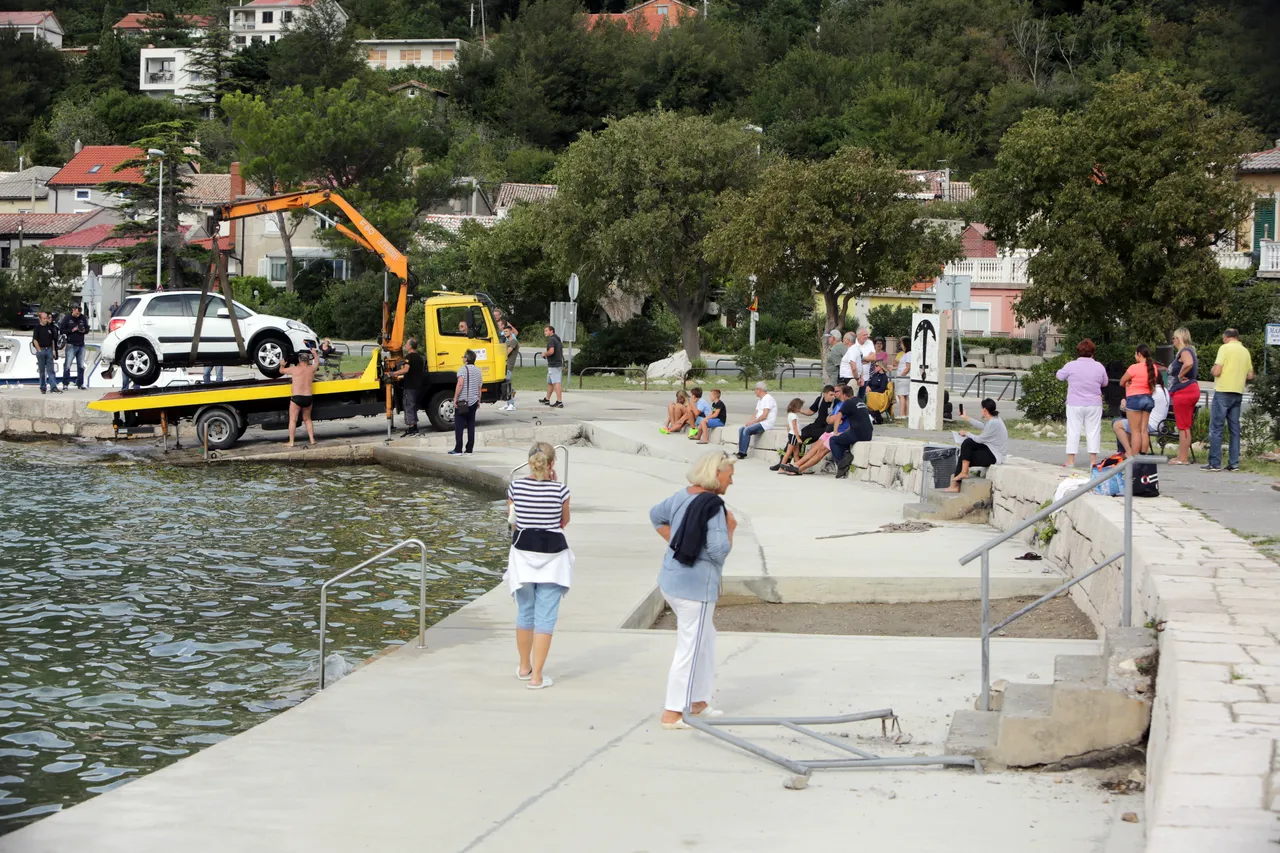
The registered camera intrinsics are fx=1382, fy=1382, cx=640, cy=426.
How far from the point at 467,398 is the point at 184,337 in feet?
22.9

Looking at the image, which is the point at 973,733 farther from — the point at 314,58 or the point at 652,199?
the point at 314,58

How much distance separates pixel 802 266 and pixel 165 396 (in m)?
16.1

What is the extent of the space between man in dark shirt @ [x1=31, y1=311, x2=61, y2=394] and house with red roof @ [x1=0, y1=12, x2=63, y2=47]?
28.1 meters

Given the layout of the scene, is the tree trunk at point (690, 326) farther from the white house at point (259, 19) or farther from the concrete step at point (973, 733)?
the white house at point (259, 19)

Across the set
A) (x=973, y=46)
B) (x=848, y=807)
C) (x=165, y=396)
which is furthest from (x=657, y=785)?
(x=973, y=46)

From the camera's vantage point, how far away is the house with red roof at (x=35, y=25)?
9.51 ft

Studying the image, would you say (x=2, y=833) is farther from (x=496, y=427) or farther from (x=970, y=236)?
(x=970, y=236)

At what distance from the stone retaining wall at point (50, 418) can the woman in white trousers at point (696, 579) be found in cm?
2244

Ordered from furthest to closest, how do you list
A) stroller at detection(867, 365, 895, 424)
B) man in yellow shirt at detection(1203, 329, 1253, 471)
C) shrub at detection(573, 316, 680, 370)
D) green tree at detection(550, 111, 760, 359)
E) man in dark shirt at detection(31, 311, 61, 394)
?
shrub at detection(573, 316, 680, 370)
green tree at detection(550, 111, 760, 359)
man in dark shirt at detection(31, 311, 61, 394)
stroller at detection(867, 365, 895, 424)
man in yellow shirt at detection(1203, 329, 1253, 471)

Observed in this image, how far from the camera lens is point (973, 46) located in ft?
309

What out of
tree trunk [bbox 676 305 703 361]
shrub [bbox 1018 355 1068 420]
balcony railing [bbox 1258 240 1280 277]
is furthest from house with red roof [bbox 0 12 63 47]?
balcony railing [bbox 1258 240 1280 277]

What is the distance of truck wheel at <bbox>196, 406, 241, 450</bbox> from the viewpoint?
25.2m

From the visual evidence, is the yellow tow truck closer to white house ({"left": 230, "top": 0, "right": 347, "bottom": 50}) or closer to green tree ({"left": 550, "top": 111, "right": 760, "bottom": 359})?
green tree ({"left": 550, "top": 111, "right": 760, "bottom": 359})

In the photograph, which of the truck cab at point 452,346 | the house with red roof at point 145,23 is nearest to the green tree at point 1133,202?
the truck cab at point 452,346
